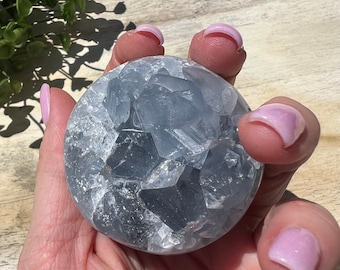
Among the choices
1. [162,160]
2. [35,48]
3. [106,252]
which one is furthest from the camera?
[35,48]

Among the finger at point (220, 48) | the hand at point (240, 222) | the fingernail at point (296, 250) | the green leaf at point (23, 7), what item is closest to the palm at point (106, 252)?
the hand at point (240, 222)

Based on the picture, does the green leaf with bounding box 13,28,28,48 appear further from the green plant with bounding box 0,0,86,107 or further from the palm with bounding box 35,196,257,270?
the palm with bounding box 35,196,257,270

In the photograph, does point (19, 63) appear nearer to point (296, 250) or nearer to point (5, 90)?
point (5, 90)

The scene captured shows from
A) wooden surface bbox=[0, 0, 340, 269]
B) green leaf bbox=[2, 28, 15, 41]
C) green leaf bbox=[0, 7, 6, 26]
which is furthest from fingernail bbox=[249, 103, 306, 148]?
green leaf bbox=[0, 7, 6, 26]

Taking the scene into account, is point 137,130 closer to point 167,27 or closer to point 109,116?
point 109,116

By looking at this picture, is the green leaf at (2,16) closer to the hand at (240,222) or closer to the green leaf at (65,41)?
the green leaf at (65,41)

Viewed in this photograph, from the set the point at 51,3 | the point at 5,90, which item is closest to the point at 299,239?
the point at 5,90

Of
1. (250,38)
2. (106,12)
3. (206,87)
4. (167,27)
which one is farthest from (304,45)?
(206,87)
